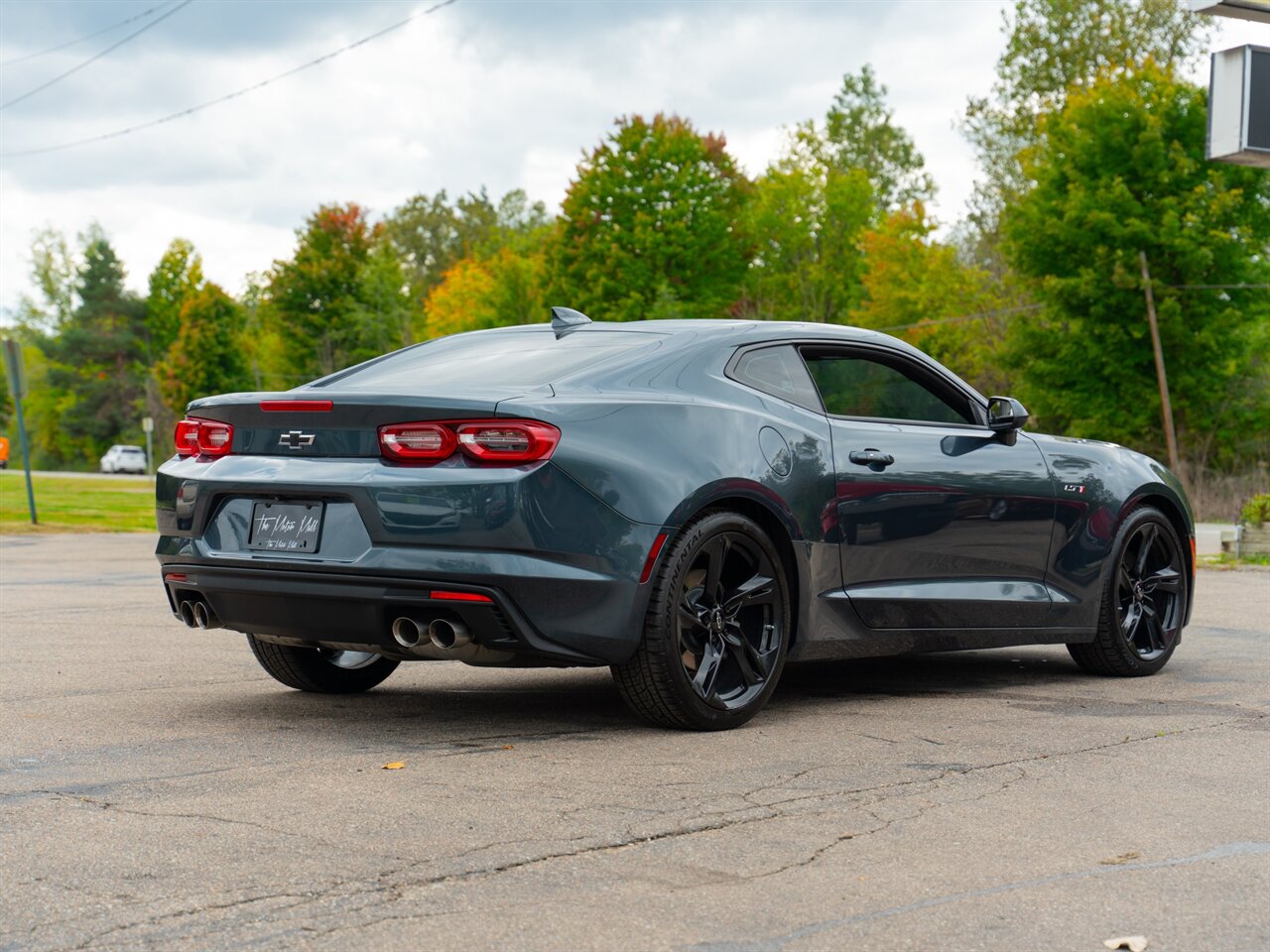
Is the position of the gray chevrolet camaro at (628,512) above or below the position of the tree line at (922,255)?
below

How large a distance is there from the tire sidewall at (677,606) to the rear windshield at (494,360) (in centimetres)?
74

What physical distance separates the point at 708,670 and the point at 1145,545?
119 inches

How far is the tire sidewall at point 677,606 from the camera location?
5.41 m

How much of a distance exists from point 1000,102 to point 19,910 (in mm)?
55940

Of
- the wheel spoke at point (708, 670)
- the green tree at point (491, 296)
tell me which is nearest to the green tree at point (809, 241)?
the green tree at point (491, 296)

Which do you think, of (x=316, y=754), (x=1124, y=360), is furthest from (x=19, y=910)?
(x=1124, y=360)

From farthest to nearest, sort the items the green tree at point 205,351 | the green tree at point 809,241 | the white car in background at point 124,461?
1. the white car in background at point 124,461
2. the green tree at point 205,351
3. the green tree at point 809,241

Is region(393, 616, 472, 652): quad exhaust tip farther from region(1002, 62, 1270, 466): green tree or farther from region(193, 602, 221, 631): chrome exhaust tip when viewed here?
region(1002, 62, 1270, 466): green tree

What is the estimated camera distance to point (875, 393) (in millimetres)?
6605

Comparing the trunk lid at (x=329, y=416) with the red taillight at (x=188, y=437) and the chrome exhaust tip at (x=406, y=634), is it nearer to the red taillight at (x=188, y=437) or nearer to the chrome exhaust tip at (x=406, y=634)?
the red taillight at (x=188, y=437)

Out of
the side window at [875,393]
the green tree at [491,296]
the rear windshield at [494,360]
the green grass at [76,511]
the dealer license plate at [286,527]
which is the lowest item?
the green grass at [76,511]

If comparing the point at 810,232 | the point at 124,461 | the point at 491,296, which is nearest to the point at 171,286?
the point at 124,461

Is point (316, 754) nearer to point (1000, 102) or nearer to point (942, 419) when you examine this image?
point (942, 419)

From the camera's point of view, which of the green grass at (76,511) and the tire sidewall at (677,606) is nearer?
the tire sidewall at (677,606)
